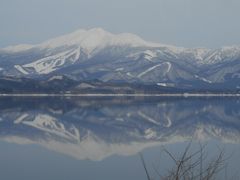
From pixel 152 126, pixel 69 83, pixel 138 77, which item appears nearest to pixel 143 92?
pixel 69 83

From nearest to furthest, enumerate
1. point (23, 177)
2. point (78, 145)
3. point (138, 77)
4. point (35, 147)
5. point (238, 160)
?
point (23, 177) → point (238, 160) → point (35, 147) → point (78, 145) → point (138, 77)

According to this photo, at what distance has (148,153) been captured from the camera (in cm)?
1587

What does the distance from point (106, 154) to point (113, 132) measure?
784 cm

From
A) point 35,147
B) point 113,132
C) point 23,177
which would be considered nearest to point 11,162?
point 23,177

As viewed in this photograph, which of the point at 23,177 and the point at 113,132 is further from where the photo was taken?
the point at 113,132

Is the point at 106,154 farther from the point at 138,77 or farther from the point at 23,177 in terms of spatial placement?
the point at 138,77

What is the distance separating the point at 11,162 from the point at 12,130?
1045 centimetres

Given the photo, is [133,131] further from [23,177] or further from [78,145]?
[23,177]

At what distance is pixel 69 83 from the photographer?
121 meters

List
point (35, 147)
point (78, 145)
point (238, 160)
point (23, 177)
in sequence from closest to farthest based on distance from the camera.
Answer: point (23, 177) < point (238, 160) < point (35, 147) < point (78, 145)

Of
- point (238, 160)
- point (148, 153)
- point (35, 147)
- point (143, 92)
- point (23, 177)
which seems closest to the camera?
point (23, 177)

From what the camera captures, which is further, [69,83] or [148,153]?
[69,83]

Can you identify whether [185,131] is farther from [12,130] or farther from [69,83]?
[69,83]

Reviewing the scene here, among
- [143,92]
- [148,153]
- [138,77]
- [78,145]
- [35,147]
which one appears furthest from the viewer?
[138,77]
